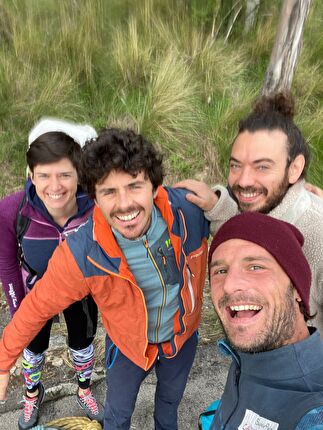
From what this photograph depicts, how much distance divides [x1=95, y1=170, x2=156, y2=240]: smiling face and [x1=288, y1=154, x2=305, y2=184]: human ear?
0.71 m

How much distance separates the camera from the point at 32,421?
246 centimetres

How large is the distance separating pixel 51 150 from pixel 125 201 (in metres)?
0.54

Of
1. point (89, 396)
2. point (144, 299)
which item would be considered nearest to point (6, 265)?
point (144, 299)

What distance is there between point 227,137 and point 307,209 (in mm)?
2885

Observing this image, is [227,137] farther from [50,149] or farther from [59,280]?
[59,280]

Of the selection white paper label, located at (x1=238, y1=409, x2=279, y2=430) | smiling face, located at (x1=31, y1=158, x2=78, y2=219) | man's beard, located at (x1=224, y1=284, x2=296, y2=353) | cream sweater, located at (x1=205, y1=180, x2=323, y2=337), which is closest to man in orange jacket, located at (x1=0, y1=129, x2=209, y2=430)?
cream sweater, located at (x1=205, y1=180, x2=323, y2=337)

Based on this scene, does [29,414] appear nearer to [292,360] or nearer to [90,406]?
[90,406]

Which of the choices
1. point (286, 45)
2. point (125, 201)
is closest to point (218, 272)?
point (125, 201)

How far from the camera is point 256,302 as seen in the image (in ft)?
4.39

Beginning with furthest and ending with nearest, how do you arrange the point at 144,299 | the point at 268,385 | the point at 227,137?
1. the point at 227,137
2. the point at 144,299
3. the point at 268,385

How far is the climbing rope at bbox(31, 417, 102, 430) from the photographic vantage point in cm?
239

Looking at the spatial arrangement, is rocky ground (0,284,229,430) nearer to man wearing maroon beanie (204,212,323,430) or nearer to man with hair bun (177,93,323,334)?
man with hair bun (177,93,323,334)

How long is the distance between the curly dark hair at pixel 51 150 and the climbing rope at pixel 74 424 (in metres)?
1.69

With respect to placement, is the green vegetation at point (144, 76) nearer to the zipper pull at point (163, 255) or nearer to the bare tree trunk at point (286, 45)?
the bare tree trunk at point (286, 45)
